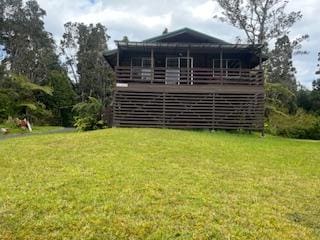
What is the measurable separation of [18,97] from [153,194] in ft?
93.5

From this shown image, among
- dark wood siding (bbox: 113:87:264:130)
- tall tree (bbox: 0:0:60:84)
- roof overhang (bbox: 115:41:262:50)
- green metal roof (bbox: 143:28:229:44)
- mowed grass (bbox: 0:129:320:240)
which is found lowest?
mowed grass (bbox: 0:129:320:240)

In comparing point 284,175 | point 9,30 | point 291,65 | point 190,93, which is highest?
point 9,30

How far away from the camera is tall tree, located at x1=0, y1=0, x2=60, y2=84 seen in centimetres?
4106

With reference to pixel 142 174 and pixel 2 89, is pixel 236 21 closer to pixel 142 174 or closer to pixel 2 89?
pixel 2 89

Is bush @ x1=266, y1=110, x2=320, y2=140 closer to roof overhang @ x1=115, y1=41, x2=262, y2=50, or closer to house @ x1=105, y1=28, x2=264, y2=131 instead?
house @ x1=105, y1=28, x2=264, y2=131

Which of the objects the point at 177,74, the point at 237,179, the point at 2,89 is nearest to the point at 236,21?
the point at 177,74

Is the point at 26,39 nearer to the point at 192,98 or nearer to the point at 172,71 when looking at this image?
the point at 172,71

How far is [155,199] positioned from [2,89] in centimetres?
2839

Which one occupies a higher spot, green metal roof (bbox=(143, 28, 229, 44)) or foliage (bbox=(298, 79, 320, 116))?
green metal roof (bbox=(143, 28, 229, 44))

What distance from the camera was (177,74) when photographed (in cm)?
2320

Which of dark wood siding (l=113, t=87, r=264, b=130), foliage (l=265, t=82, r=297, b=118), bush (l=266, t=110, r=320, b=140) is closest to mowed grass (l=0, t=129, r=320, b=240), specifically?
dark wood siding (l=113, t=87, r=264, b=130)

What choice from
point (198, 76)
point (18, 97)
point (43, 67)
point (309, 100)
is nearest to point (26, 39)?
point (43, 67)

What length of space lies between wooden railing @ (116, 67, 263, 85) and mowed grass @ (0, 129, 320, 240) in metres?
8.85

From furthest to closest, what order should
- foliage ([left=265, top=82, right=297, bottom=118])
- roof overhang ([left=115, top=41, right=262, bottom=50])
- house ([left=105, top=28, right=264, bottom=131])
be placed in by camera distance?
1. foliage ([left=265, top=82, right=297, bottom=118])
2. roof overhang ([left=115, top=41, right=262, bottom=50])
3. house ([left=105, top=28, right=264, bottom=131])
